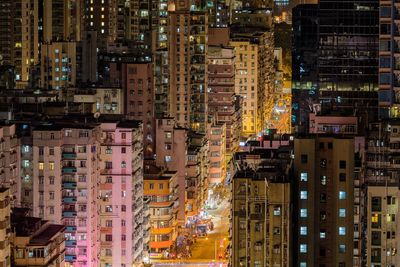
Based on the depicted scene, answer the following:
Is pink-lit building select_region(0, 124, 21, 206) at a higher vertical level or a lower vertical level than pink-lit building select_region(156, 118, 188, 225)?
higher

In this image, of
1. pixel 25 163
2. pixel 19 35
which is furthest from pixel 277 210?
pixel 19 35

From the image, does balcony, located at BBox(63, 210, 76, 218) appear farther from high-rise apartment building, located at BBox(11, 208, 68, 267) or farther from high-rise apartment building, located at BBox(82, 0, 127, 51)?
high-rise apartment building, located at BBox(82, 0, 127, 51)

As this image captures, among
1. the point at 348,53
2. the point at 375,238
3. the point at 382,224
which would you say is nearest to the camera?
the point at 382,224

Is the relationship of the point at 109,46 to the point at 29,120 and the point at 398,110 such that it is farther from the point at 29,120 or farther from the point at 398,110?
the point at 398,110

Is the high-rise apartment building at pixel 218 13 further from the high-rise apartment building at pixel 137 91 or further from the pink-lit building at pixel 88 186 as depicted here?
the pink-lit building at pixel 88 186

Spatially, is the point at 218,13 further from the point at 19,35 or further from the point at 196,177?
the point at 196,177

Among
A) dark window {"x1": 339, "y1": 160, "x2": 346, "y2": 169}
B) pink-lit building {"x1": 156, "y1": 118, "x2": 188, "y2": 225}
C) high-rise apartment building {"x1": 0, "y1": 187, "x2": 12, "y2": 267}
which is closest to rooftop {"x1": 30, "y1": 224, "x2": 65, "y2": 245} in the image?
high-rise apartment building {"x1": 0, "y1": 187, "x2": 12, "y2": 267}

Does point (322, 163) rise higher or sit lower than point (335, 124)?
lower
